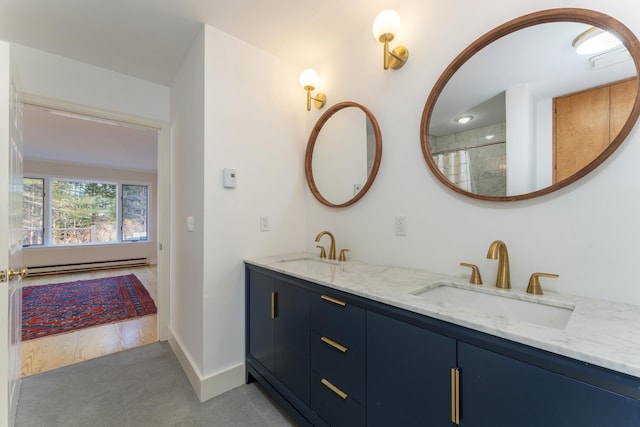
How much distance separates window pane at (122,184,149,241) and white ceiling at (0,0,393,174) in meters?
5.06

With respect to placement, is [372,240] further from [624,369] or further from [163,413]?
[163,413]

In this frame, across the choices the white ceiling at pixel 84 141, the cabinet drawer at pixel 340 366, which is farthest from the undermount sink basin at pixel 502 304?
the white ceiling at pixel 84 141

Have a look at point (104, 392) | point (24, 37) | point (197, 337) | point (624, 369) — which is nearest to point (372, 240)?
point (624, 369)

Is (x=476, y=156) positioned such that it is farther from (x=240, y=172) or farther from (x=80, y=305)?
(x=80, y=305)

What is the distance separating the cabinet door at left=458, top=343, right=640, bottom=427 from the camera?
A: 0.60 metres

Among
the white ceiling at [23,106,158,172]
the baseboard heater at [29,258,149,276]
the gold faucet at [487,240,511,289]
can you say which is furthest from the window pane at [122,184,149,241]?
the gold faucet at [487,240,511,289]

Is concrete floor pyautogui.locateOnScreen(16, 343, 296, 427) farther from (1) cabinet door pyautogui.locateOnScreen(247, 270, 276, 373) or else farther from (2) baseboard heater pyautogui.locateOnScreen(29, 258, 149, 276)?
(2) baseboard heater pyautogui.locateOnScreen(29, 258, 149, 276)

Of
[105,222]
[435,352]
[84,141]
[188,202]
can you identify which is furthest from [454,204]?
[105,222]

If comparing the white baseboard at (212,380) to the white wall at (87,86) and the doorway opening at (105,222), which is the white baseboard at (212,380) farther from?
the white wall at (87,86)

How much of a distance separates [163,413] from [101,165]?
245 inches

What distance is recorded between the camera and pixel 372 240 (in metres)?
1.79

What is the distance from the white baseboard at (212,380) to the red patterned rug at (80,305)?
5.91ft

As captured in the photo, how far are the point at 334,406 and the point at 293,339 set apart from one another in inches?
15.1

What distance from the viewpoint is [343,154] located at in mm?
2029
